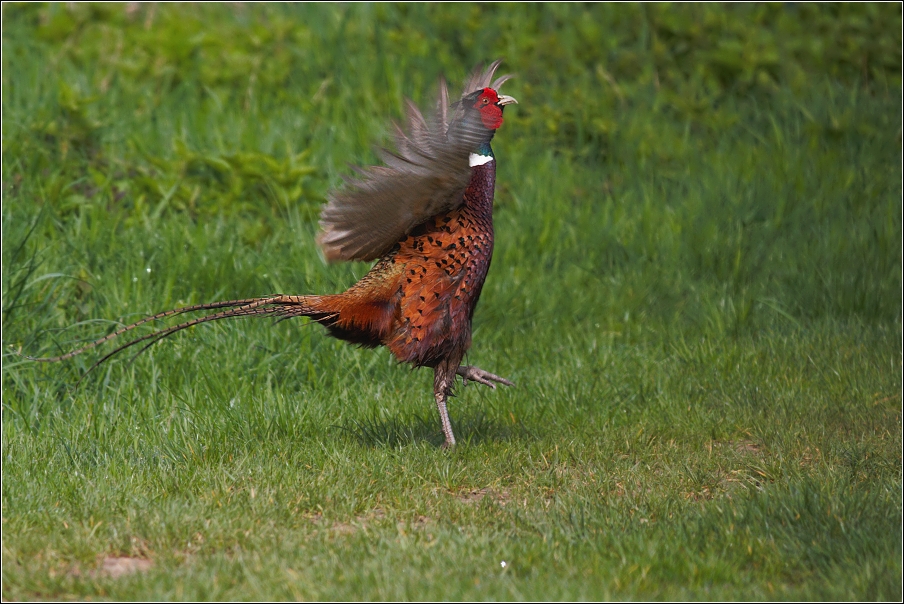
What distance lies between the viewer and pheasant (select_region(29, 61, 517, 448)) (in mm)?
4355

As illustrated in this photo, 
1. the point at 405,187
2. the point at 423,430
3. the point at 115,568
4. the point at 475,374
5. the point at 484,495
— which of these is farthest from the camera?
the point at 423,430

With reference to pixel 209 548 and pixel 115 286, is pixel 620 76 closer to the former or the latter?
pixel 115 286

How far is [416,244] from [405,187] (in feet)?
0.89

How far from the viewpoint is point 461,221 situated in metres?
4.50

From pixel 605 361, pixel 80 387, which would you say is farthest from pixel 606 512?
pixel 80 387

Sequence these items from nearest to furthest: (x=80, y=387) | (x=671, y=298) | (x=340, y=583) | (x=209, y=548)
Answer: (x=340, y=583), (x=209, y=548), (x=80, y=387), (x=671, y=298)

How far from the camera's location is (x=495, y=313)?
6301 millimetres

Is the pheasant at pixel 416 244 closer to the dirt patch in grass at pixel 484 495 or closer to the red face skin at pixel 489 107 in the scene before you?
the red face skin at pixel 489 107

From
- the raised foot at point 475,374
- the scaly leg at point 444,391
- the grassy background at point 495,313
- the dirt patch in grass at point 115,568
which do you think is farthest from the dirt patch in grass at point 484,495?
the dirt patch in grass at point 115,568

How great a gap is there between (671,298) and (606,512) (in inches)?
119

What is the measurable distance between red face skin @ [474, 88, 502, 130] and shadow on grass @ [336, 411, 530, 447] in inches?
53.5

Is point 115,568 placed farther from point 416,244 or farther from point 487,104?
point 487,104

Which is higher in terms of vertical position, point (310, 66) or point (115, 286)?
point (310, 66)

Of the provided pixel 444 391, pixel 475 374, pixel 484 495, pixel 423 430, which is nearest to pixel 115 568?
pixel 484 495
